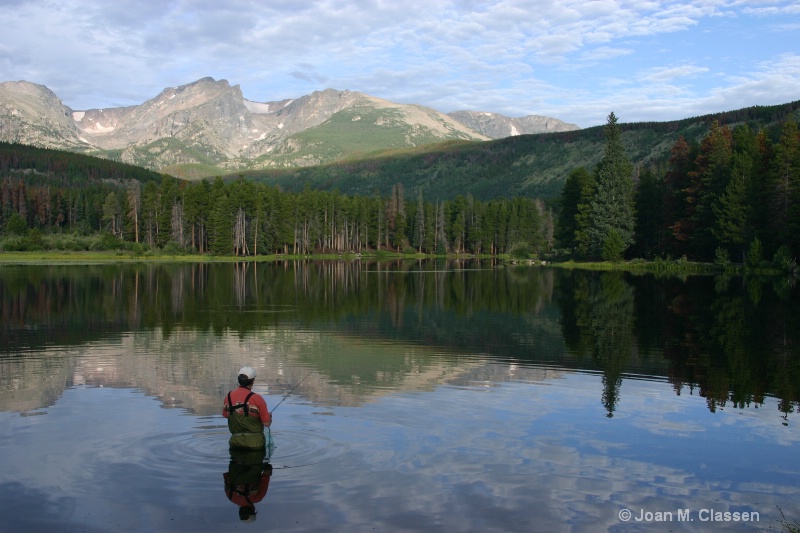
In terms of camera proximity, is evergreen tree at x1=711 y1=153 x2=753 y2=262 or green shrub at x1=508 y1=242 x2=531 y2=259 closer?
evergreen tree at x1=711 y1=153 x2=753 y2=262

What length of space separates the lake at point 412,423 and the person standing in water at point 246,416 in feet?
1.66

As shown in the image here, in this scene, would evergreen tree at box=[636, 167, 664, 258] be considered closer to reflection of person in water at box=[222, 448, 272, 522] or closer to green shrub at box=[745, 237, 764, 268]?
green shrub at box=[745, 237, 764, 268]

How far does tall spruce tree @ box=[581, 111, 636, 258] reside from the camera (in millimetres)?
97500

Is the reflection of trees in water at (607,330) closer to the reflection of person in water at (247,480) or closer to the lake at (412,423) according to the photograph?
the lake at (412,423)

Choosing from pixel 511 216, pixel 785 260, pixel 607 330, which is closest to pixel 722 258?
pixel 785 260

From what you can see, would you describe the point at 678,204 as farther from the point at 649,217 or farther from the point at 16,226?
the point at 16,226

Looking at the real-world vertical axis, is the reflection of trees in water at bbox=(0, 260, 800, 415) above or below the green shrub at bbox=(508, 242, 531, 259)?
below

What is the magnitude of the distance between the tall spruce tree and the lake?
62372 millimetres

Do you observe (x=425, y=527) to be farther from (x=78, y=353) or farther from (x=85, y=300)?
(x=85, y=300)

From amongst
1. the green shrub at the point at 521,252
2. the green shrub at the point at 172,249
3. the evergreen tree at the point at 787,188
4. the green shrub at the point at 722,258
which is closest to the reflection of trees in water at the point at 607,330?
the evergreen tree at the point at 787,188

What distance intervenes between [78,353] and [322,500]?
17592 millimetres

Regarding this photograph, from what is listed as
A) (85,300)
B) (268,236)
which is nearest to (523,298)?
(85,300)

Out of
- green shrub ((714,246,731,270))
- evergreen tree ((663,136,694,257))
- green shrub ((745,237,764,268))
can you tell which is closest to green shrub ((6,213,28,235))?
evergreen tree ((663,136,694,257))

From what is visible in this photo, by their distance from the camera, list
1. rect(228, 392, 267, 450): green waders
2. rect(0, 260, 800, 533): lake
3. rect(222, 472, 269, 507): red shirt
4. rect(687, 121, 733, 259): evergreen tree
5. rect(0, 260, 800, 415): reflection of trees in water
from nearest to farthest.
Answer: rect(0, 260, 800, 533): lake → rect(222, 472, 269, 507): red shirt → rect(228, 392, 267, 450): green waders → rect(0, 260, 800, 415): reflection of trees in water → rect(687, 121, 733, 259): evergreen tree
